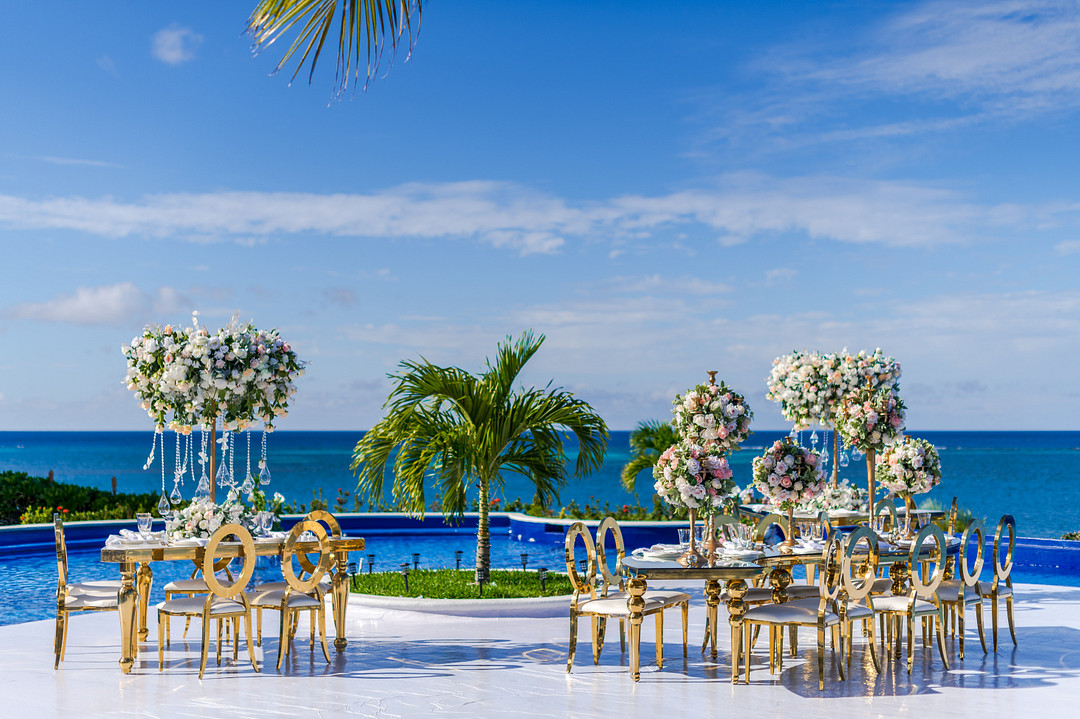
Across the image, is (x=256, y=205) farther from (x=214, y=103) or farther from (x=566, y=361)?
(x=214, y=103)

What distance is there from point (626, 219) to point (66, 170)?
1391 centimetres

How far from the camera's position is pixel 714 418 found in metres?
6.70

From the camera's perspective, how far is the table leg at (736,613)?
6.39 m

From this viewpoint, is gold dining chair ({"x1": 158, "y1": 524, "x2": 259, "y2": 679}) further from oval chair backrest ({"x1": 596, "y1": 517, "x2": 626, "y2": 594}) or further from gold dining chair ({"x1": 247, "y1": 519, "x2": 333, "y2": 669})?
oval chair backrest ({"x1": 596, "y1": 517, "x2": 626, "y2": 594})

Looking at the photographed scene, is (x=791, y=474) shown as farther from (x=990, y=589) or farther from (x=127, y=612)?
(x=127, y=612)

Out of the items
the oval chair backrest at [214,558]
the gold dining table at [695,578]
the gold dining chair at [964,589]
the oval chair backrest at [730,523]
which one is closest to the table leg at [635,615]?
the gold dining table at [695,578]

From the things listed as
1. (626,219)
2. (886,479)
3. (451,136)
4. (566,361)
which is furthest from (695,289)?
(886,479)

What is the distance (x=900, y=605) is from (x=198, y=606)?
487cm

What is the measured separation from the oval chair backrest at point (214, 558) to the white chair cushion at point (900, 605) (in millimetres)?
4308

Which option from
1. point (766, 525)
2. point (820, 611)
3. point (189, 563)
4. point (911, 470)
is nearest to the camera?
point (820, 611)

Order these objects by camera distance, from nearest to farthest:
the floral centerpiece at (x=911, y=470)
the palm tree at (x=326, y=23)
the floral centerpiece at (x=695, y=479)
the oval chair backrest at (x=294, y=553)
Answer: the palm tree at (x=326, y=23) → the floral centerpiece at (x=695, y=479) → the oval chair backrest at (x=294, y=553) → the floral centerpiece at (x=911, y=470)

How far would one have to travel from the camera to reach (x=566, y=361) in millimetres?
31453

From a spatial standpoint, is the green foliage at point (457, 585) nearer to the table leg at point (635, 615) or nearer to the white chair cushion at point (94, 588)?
the white chair cushion at point (94, 588)

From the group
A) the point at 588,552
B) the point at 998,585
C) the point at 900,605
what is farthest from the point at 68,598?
the point at 998,585
